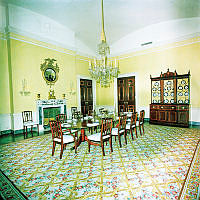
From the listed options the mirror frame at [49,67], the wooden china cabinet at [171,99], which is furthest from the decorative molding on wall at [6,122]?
the wooden china cabinet at [171,99]

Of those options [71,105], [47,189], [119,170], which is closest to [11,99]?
[71,105]

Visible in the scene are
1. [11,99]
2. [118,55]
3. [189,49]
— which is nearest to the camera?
[11,99]

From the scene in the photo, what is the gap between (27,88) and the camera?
572 centimetres

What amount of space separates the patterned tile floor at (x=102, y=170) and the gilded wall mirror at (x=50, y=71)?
319 centimetres

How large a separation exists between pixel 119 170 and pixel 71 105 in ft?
17.4

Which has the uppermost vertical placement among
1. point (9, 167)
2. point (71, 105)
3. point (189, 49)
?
point (189, 49)

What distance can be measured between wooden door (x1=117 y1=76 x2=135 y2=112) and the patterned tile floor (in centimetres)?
416

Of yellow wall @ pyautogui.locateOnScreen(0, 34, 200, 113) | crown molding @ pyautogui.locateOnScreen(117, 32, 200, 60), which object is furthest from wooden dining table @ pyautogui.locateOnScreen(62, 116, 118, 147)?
crown molding @ pyautogui.locateOnScreen(117, 32, 200, 60)

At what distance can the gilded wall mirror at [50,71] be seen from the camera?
20.6ft

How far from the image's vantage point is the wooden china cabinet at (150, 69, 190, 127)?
592 cm

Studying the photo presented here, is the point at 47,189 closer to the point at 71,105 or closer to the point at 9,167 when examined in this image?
the point at 9,167

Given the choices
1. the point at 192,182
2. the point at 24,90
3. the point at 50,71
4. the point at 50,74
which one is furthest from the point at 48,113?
the point at 192,182

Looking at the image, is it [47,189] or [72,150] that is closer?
[47,189]

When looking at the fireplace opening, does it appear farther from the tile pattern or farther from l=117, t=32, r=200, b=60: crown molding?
the tile pattern
